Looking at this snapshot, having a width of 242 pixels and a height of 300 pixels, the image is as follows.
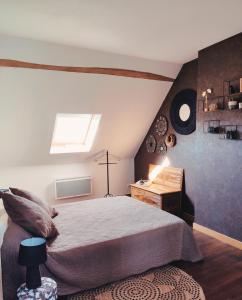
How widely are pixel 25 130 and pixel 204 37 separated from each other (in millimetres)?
2849

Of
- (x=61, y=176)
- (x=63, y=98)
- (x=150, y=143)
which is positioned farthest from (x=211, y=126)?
(x=61, y=176)

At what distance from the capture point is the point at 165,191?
4117 millimetres

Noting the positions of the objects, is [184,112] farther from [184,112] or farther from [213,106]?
[213,106]

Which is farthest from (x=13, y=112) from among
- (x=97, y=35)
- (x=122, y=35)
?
(x=122, y=35)

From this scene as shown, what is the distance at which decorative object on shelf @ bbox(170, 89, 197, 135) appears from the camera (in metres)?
3.98

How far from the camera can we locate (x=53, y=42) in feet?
10.3

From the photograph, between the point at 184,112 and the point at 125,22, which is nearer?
the point at 125,22

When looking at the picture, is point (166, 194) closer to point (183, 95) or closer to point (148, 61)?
point (183, 95)

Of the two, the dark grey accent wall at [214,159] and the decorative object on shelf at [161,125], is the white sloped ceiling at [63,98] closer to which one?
the decorative object on shelf at [161,125]

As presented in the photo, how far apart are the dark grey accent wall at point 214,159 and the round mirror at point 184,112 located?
0.31m

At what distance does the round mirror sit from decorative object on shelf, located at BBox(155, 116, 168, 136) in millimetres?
426

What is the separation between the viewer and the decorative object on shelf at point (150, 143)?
16.3 ft

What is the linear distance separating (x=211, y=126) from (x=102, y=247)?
216 centimetres

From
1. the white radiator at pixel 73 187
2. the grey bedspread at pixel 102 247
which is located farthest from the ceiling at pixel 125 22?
the white radiator at pixel 73 187
